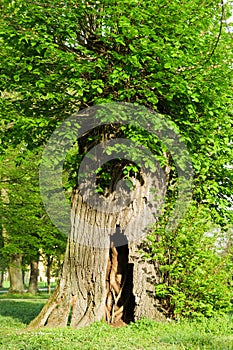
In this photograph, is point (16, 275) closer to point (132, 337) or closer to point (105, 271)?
point (105, 271)

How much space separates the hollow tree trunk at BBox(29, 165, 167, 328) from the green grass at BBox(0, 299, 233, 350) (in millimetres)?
574

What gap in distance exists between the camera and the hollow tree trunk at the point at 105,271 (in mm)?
11695

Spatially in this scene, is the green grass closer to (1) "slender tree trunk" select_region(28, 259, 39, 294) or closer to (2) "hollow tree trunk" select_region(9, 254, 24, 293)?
(2) "hollow tree trunk" select_region(9, 254, 24, 293)

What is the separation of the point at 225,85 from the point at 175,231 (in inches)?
155

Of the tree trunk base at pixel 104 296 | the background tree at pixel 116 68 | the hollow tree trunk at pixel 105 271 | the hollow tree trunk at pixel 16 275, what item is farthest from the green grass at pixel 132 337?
the hollow tree trunk at pixel 16 275

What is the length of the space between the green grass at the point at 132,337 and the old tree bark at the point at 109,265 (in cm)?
58

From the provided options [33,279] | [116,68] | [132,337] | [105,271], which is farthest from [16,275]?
[116,68]

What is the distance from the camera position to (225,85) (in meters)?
12.3

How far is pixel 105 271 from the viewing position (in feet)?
39.3

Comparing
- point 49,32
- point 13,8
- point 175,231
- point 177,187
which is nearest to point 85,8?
point 49,32

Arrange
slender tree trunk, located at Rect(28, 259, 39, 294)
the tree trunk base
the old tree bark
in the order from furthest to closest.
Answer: slender tree trunk, located at Rect(28, 259, 39, 294), the old tree bark, the tree trunk base

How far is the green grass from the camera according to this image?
335 inches

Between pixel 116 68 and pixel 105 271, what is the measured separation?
4927 millimetres

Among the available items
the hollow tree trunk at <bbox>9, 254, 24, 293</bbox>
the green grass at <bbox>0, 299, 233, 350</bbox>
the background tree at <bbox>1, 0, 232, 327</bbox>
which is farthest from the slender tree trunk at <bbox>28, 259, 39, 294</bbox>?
the background tree at <bbox>1, 0, 232, 327</bbox>
